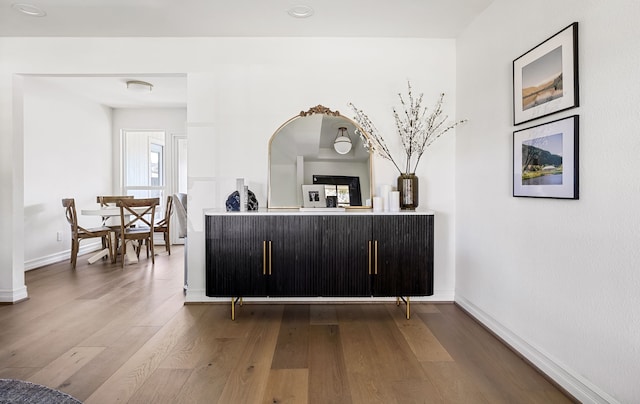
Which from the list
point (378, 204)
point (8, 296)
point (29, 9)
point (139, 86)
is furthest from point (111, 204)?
point (378, 204)

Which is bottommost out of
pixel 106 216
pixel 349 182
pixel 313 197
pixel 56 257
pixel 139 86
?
pixel 56 257

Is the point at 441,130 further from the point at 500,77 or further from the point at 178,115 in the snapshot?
the point at 178,115

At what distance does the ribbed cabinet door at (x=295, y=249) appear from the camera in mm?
2793

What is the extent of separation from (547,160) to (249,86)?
2491 millimetres


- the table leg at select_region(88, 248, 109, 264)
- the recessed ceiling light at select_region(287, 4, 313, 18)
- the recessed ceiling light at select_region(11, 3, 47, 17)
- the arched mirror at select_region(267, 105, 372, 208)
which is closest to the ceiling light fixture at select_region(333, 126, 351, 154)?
the arched mirror at select_region(267, 105, 372, 208)

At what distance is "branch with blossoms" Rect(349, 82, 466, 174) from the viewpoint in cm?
328

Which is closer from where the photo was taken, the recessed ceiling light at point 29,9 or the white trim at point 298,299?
the recessed ceiling light at point 29,9

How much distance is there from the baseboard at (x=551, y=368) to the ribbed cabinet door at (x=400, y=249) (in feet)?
2.08

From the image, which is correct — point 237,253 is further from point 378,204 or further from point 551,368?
point 551,368

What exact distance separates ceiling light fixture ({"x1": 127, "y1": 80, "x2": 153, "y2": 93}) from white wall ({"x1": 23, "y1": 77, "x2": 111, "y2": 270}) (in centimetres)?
119

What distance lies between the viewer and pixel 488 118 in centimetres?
268

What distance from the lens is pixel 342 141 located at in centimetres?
327

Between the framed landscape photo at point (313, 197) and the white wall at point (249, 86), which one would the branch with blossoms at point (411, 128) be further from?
the framed landscape photo at point (313, 197)

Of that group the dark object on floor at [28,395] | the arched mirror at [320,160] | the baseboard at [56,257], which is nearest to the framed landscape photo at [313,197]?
the arched mirror at [320,160]
